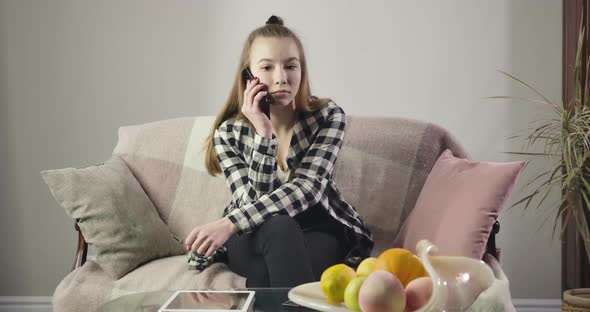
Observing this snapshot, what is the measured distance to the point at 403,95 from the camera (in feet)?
9.80

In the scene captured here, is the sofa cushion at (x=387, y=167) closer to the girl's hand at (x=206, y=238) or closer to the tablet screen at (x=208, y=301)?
the girl's hand at (x=206, y=238)

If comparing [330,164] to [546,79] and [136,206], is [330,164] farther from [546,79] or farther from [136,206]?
[546,79]

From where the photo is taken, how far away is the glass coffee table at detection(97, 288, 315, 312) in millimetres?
1316

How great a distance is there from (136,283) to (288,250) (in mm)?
620

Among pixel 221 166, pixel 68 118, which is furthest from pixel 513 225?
pixel 68 118

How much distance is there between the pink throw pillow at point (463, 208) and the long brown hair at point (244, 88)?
1.39 ft

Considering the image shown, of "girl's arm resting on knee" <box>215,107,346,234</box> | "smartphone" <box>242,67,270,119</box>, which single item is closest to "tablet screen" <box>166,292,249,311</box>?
"girl's arm resting on knee" <box>215,107,346,234</box>

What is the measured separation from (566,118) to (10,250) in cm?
225

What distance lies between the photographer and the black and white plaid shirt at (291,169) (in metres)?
1.88

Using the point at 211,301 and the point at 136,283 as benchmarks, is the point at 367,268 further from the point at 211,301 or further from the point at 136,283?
the point at 136,283

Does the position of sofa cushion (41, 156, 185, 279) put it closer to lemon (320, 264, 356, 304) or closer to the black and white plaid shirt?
the black and white plaid shirt

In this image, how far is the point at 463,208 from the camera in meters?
1.99

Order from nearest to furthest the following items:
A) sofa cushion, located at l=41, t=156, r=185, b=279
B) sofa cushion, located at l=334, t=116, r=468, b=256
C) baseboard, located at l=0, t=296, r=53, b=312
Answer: sofa cushion, located at l=41, t=156, r=185, b=279 < sofa cushion, located at l=334, t=116, r=468, b=256 < baseboard, located at l=0, t=296, r=53, b=312

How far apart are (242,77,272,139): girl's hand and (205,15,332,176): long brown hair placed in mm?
94
